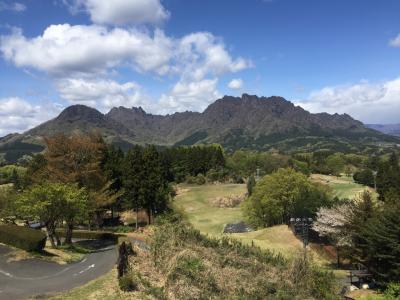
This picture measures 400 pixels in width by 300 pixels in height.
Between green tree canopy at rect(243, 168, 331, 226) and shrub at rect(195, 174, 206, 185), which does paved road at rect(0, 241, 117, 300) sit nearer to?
green tree canopy at rect(243, 168, 331, 226)

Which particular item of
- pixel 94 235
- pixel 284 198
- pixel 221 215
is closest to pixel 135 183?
pixel 94 235

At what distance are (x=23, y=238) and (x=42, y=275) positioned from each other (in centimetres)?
595

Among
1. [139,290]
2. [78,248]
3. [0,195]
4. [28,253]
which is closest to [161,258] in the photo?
[139,290]

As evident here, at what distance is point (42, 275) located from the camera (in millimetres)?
27500

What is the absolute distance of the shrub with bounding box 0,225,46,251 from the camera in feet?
105

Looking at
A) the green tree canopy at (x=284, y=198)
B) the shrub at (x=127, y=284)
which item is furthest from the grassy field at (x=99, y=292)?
the green tree canopy at (x=284, y=198)

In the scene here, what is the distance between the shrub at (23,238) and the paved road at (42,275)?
31.4 inches

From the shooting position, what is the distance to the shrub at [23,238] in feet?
105

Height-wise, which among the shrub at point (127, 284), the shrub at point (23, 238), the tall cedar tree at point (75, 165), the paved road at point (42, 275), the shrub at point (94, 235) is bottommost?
the shrub at point (94, 235)

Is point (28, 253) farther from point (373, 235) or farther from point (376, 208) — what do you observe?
point (376, 208)

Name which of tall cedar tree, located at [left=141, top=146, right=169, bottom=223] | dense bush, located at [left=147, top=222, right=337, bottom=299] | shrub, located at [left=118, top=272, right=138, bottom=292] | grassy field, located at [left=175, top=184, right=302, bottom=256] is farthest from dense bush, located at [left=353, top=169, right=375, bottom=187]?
shrub, located at [left=118, top=272, right=138, bottom=292]

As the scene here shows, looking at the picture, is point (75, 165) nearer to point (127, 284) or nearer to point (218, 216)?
point (127, 284)

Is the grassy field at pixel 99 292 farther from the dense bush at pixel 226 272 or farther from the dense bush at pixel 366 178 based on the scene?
the dense bush at pixel 366 178

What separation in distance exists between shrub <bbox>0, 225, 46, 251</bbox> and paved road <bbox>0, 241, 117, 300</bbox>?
80 centimetres
